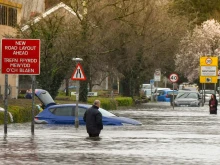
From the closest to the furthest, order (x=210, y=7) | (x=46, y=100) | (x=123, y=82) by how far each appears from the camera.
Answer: (x=46, y=100)
(x=123, y=82)
(x=210, y=7)

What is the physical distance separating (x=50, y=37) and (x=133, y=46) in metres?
20.6

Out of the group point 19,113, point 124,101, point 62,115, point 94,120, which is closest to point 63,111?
point 62,115

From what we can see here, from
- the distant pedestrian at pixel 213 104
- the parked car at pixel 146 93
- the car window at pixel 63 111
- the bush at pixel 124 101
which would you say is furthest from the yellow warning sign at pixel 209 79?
the car window at pixel 63 111

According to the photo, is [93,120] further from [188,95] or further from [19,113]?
[188,95]

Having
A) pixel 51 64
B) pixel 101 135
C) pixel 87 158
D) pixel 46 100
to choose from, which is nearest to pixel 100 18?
pixel 51 64

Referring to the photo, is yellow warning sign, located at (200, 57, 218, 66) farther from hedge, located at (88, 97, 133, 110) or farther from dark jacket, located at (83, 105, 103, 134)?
dark jacket, located at (83, 105, 103, 134)

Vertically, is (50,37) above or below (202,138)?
above

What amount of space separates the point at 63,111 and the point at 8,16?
31369mm

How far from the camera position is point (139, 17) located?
2987 inches

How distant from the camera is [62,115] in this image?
37.8 m

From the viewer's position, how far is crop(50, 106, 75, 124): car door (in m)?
37.5

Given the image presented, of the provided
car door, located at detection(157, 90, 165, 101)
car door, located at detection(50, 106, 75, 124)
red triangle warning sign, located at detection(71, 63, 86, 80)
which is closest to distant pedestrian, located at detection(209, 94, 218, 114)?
car door, located at detection(50, 106, 75, 124)

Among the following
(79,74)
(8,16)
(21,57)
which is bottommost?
(79,74)

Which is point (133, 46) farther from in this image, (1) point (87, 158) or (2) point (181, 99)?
(1) point (87, 158)
